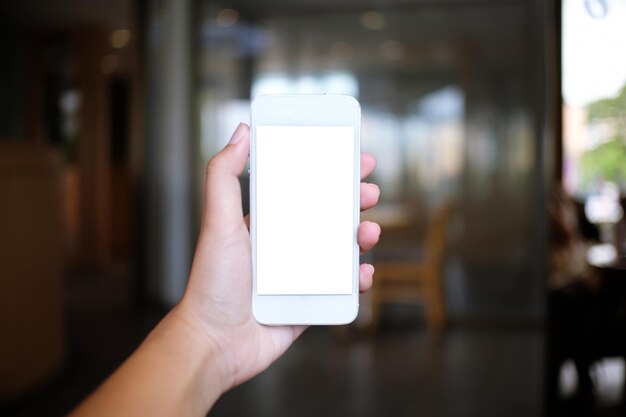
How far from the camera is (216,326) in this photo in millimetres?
804

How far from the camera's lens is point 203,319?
80cm

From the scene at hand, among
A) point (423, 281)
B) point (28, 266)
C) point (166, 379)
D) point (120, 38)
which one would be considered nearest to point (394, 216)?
point (423, 281)

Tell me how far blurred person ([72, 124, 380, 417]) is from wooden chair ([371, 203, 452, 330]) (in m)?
3.27

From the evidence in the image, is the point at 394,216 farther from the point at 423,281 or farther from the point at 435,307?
the point at 435,307

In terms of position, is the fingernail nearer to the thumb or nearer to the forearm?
the thumb

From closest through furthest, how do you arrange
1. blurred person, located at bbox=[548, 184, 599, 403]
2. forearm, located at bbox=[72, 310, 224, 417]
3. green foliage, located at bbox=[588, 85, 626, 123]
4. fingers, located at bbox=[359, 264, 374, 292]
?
1. forearm, located at bbox=[72, 310, 224, 417]
2. fingers, located at bbox=[359, 264, 374, 292]
3. green foliage, located at bbox=[588, 85, 626, 123]
4. blurred person, located at bbox=[548, 184, 599, 403]

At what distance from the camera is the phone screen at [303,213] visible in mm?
795

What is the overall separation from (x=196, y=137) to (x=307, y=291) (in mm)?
3681

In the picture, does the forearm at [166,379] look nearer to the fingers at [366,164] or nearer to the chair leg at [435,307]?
the fingers at [366,164]

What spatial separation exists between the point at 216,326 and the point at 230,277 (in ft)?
0.18

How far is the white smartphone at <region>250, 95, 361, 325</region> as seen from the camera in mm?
A: 795

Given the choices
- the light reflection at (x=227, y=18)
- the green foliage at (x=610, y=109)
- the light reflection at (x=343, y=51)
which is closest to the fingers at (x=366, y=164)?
the green foliage at (x=610, y=109)

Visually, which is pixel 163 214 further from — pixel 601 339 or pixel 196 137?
pixel 601 339

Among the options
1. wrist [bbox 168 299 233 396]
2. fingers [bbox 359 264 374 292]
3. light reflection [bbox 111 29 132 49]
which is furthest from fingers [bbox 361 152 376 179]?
light reflection [bbox 111 29 132 49]
